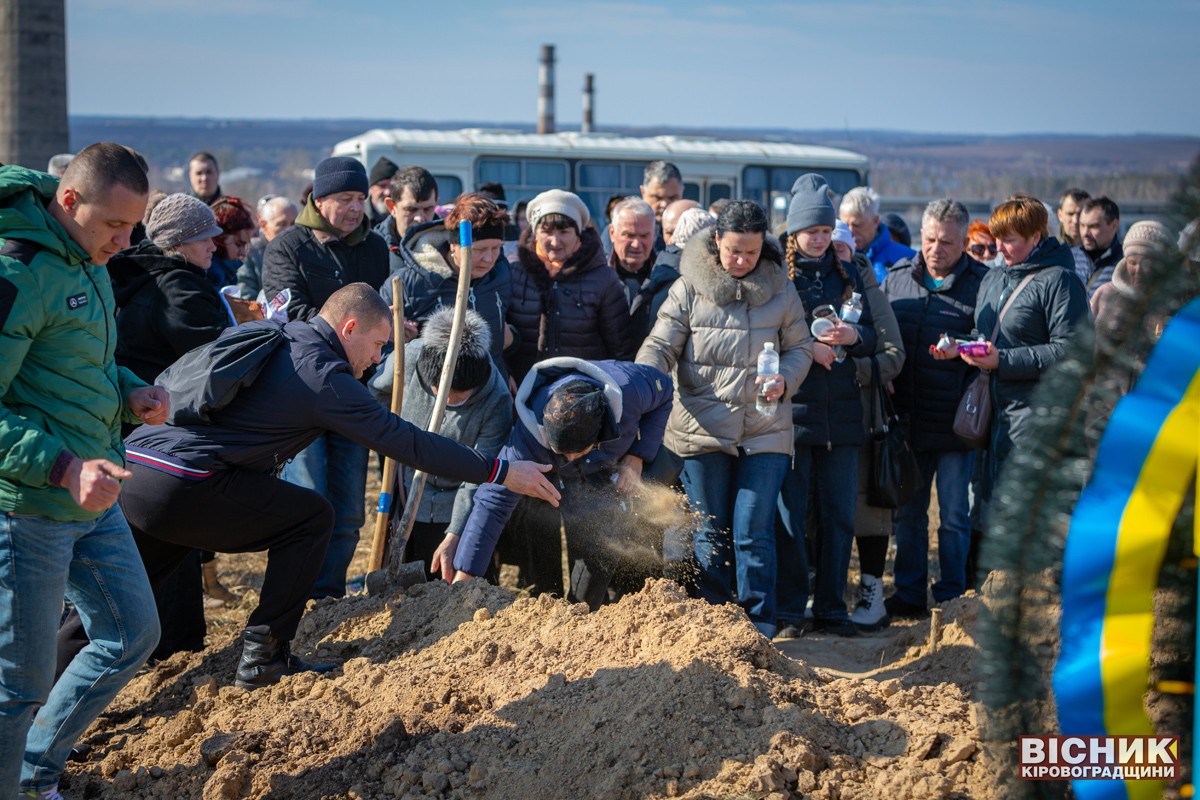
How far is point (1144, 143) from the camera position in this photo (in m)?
91.9

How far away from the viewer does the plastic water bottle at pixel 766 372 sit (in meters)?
5.34

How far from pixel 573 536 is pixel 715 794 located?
2.10m

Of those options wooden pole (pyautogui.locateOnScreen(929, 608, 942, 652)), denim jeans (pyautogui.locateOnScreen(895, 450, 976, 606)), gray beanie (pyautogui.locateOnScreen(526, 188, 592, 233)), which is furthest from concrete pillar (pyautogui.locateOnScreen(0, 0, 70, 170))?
wooden pole (pyautogui.locateOnScreen(929, 608, 942, 652))

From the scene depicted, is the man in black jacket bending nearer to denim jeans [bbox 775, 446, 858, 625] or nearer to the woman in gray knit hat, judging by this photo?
the woman in gray knit hat

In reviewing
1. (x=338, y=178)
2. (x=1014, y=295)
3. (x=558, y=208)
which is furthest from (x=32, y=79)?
(x=1014, y=295)

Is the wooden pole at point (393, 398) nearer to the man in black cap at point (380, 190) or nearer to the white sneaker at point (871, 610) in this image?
the white sneaker at point (871, 610)

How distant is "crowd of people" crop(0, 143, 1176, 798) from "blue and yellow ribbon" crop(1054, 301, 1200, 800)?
5.31 feet

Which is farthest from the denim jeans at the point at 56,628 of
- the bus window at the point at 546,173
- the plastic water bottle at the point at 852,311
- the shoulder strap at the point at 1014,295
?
the bus window at the point at 546,173

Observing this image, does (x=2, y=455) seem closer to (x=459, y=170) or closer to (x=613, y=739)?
(x=613, y=739)

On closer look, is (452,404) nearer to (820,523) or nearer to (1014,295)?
(820,523)

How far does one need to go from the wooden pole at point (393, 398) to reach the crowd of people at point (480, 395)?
1.7 inches

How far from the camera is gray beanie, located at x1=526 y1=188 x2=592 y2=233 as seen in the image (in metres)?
6.07

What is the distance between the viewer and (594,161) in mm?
15828

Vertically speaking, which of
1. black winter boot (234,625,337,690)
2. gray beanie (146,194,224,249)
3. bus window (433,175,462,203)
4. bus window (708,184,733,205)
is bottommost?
black winter boot (234,625,337,690)
